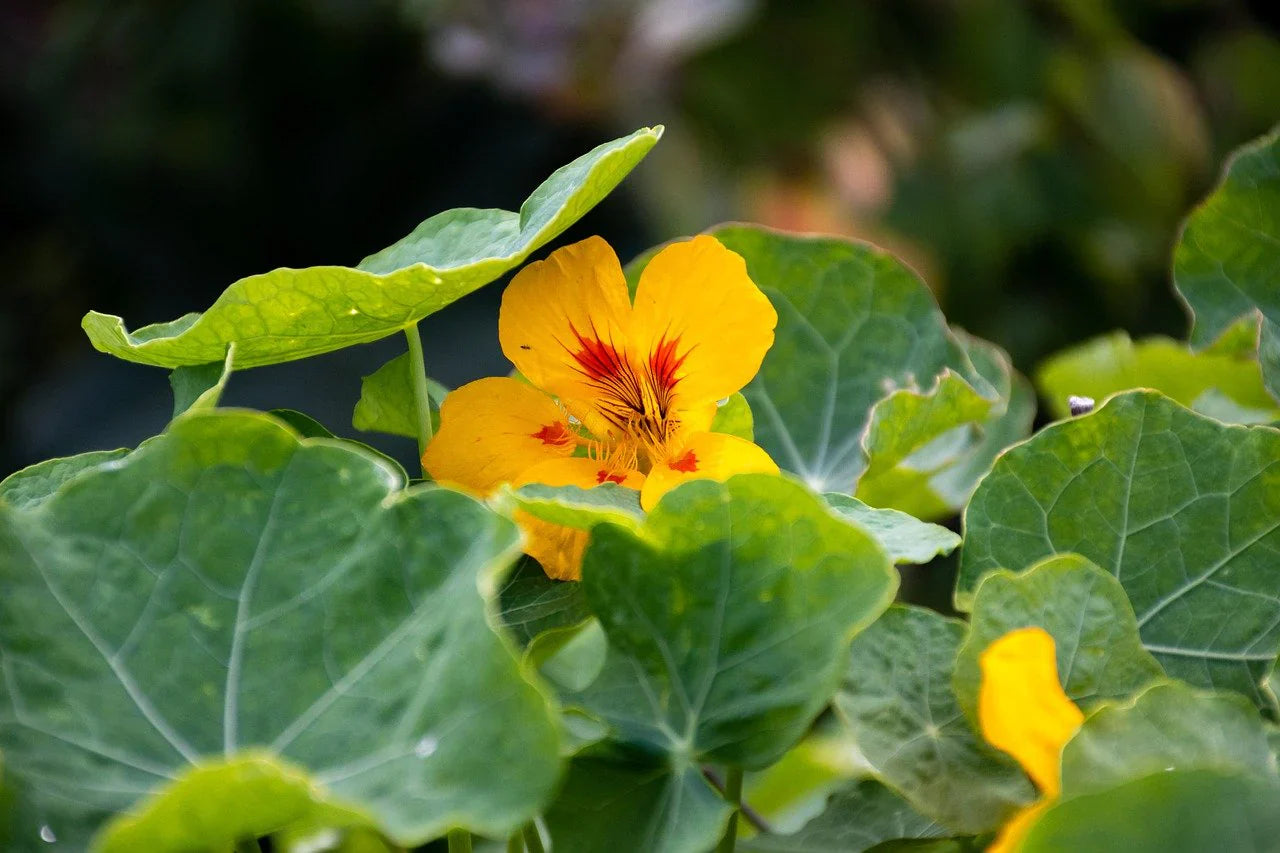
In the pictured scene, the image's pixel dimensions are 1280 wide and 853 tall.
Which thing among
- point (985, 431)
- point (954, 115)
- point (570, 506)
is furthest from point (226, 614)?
point (954, 115)

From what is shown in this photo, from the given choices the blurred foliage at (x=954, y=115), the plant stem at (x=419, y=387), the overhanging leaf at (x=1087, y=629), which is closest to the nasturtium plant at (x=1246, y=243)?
the overhanging leaf at (x=1087, y=629)

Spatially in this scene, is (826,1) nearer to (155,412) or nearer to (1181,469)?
(155,412)

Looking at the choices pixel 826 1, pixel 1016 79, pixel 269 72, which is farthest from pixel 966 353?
pixel 269 72

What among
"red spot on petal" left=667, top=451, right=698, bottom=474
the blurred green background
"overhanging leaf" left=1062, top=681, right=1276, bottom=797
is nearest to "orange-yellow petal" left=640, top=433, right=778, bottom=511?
"red spot on petal" left=667, top=451, right=698, bottom=474

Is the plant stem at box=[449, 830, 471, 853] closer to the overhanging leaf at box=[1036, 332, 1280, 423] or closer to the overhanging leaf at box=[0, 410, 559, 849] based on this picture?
the overhanging leaf at box=[0, 410, 559, 849]

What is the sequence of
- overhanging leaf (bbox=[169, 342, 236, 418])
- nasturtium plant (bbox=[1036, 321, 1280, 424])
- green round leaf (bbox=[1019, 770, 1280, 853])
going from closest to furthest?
1. green round leaf (bbox=[1019, 770, 1280, 853])
2. overhanging leaf (bbox=[169, 342, 236, 418])
3. nasturtium plant (bbox=[1036, 321, 1280, 424])
